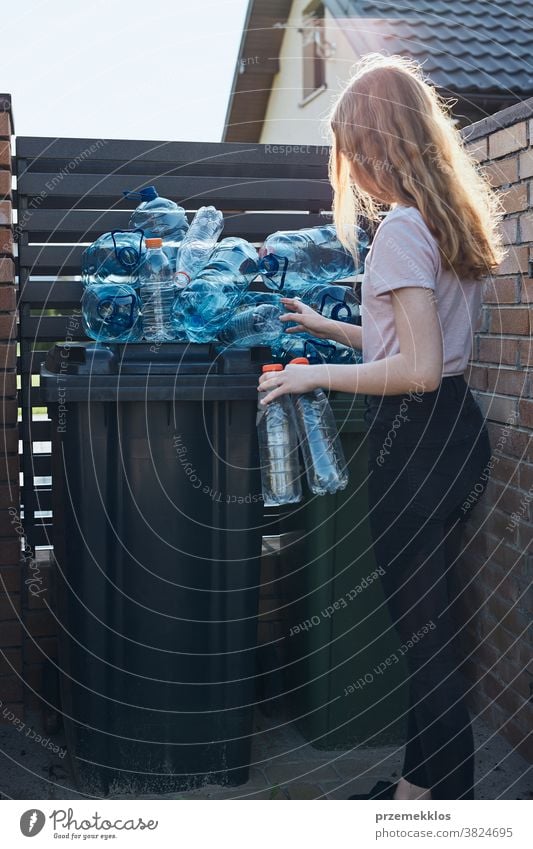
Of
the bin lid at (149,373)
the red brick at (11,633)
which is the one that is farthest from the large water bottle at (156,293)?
the red brick at (11,633)

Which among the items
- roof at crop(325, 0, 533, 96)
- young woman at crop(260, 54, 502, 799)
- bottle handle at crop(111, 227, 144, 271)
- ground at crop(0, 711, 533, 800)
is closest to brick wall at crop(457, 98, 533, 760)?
ground at crop(0, 711, 533, 800)

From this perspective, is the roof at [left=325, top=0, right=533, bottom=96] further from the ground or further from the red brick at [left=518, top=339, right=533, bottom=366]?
the ground

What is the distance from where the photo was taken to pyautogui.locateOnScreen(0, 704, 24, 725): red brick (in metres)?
3.27

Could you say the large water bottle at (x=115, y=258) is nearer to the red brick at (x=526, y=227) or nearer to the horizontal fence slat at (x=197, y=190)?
the horizontal fence slat at (x=197, y=190)

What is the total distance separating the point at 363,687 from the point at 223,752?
1.71 feet

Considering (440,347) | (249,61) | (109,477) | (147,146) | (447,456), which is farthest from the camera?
(249,61)

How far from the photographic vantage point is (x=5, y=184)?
10.3ft

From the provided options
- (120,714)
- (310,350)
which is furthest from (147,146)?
(120,714)

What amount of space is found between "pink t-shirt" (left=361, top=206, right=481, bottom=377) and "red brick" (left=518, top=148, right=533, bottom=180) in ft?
2.15

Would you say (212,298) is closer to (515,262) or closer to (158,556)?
(158,556)

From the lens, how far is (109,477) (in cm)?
264

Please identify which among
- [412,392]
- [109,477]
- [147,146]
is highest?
[147,146]

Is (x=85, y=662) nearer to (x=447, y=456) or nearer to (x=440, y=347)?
(x=447, y=456)

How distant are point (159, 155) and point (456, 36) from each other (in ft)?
22.5
